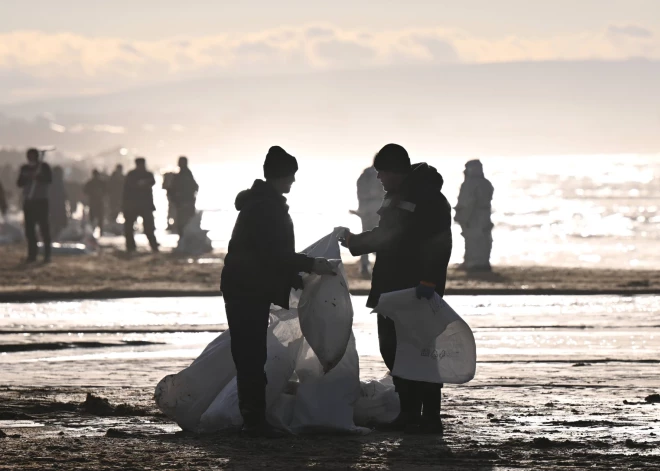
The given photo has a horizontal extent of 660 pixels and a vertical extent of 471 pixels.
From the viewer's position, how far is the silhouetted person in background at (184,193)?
31583 millimetres

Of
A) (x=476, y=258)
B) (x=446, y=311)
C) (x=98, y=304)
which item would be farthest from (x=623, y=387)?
(x=476, y=258)

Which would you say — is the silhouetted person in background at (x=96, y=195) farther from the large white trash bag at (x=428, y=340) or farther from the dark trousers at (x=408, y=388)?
the large white trash bag at (x=428, y=340)

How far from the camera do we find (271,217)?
8.66m

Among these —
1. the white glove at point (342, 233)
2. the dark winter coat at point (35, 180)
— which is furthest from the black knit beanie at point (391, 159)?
the dark winter coat at point (35, 180)

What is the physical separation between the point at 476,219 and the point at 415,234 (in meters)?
17.1

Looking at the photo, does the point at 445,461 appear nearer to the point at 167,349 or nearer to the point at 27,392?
the point at 27,392

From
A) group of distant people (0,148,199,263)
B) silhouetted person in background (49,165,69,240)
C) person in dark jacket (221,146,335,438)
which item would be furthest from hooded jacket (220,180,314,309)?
silhouetted person in background (49,165,69,240)

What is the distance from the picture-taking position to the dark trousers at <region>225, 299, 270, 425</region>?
861 centimetres

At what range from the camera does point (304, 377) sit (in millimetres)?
9047

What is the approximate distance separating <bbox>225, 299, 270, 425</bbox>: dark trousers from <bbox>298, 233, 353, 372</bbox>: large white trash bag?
0.36 metres

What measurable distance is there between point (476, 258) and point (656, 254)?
18.5 metres

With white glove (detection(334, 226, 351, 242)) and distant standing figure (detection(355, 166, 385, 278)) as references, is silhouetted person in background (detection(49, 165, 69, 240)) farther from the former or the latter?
white glove (detection(334, 226, 351, 242))

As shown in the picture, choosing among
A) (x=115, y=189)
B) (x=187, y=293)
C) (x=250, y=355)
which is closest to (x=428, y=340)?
(x=250, y=355)

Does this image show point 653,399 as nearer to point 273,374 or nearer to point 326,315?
point 326,315
